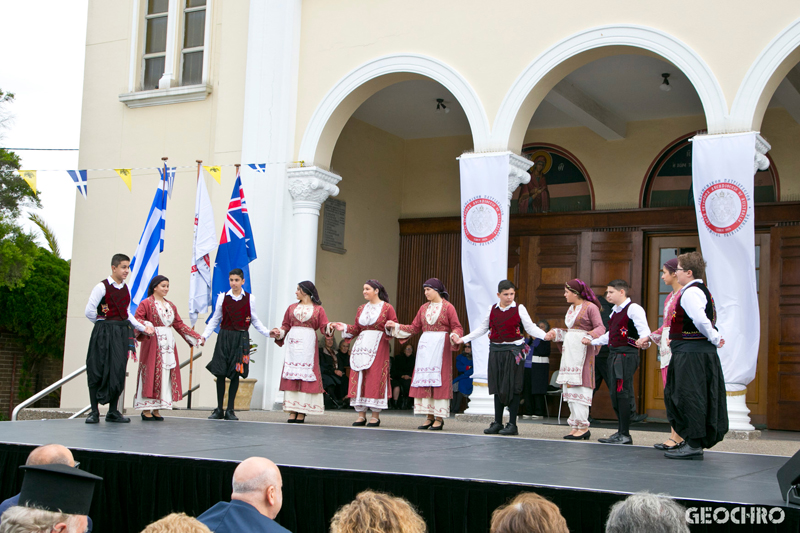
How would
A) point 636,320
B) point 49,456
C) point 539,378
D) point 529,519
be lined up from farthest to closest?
point 539,378 → point 636,320 → point 49,456 → point 529,519

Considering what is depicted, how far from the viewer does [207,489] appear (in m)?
4.55

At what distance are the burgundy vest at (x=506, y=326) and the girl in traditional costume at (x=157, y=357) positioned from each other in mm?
2844

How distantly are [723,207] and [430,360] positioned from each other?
10.1ft

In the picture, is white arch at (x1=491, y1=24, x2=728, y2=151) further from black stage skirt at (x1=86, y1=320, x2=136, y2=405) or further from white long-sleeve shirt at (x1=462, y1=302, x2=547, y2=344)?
black stage skirt at (x1=86, y1=320, x2=136, y2=405)

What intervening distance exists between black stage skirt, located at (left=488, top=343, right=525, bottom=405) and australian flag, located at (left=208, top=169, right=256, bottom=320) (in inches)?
132

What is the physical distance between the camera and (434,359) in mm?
7891

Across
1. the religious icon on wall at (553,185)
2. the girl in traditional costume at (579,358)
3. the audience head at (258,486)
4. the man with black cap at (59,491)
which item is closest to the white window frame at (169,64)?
the religious icon on wall at (553,185)

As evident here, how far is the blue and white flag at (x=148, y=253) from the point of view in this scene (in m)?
9.00

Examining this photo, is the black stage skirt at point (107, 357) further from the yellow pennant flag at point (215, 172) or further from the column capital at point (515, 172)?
the column capital at point (515, 172)

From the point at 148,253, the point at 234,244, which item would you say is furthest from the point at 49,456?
the point at 234,244

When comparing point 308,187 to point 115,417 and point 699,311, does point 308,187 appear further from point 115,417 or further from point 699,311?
point 699,311

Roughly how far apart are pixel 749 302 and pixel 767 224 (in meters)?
3.16

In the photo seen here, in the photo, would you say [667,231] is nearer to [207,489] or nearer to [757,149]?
[757,149]

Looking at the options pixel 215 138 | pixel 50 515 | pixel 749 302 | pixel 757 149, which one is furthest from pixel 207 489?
pixel 215 138
